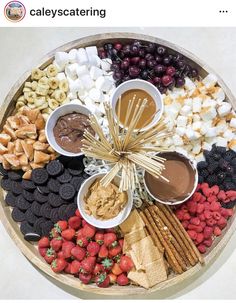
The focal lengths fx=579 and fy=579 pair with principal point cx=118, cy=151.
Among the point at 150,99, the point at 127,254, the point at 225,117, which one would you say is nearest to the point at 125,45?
the point at 150,99

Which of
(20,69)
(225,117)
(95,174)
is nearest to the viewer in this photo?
(95,174)

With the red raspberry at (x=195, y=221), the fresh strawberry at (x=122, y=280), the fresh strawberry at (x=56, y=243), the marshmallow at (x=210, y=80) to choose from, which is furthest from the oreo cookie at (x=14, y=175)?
the marshmallow at (x=210, y=80)

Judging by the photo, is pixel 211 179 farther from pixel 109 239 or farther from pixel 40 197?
pixel 40 197

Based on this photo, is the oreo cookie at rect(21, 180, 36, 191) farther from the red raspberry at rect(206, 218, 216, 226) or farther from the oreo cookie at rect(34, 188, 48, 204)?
the red raspberry at rect(206, 218, 216, 226)

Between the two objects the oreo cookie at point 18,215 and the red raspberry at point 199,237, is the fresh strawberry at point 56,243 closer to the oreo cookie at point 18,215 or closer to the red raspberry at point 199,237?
the oreo cookie at point 18,215

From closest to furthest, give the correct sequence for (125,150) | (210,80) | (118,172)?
(125,150), (118,172), (210,80)

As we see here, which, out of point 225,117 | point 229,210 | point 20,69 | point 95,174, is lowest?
point 229,210

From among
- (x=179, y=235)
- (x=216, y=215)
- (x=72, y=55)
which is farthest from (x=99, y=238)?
(x=72, y=55)

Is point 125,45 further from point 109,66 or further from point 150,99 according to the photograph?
point 150,99
